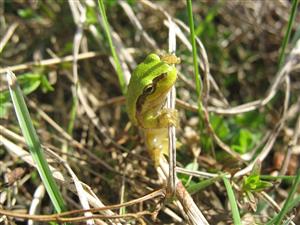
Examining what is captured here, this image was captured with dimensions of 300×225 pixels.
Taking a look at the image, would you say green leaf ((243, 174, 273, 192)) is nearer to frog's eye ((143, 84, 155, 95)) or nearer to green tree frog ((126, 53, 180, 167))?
green tree frog ((126, 53, 180, 167))

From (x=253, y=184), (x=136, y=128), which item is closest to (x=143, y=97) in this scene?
(x=136, y=128)

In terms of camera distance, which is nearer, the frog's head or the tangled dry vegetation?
the frog's head

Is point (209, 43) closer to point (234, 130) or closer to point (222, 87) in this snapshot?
point (222, 87)

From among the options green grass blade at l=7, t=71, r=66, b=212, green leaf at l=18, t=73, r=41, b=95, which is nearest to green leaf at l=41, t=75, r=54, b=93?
green leaf at l=18, t=73, r=41, b=95

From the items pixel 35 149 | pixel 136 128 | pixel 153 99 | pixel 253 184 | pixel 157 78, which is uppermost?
pixel 157 78

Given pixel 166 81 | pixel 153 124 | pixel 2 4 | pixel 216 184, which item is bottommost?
pixel 216 184

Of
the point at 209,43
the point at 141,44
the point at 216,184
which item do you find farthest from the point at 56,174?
the point at 209,43

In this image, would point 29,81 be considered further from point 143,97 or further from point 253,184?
point 253,184

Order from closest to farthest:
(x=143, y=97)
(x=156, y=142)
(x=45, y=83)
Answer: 1. (x=143, y=97)
2. (x=156, y=142)
3. (x=45, y=83)
